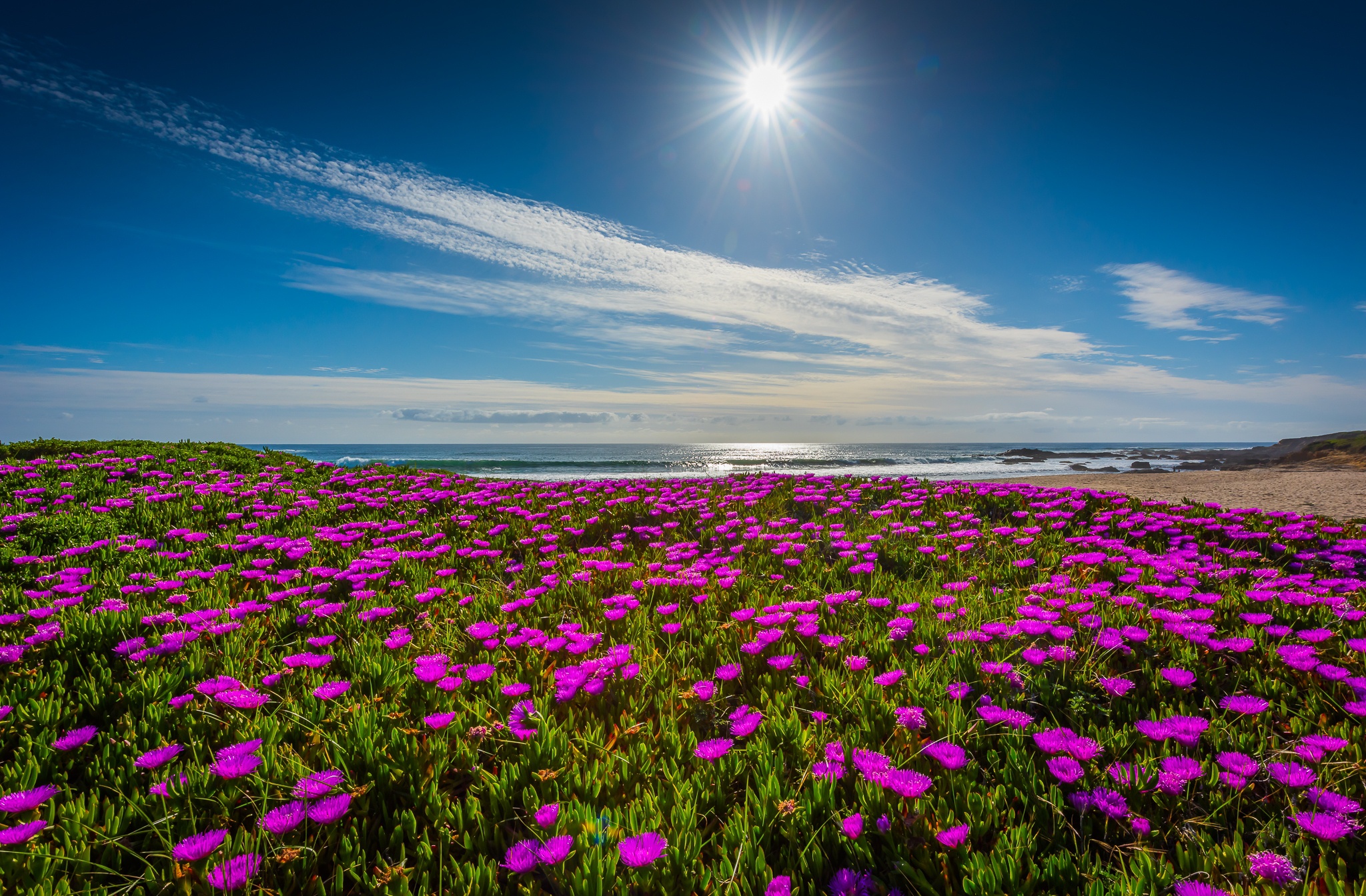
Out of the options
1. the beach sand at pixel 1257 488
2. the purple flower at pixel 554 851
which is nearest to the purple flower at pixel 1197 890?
the purple flower at pixel 554 851

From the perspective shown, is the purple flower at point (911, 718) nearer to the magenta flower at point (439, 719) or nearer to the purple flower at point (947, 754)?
the purple flower at point (947, 754)

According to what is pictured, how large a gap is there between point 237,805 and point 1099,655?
3225 millimetres

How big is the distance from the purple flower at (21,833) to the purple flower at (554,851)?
1.18 m

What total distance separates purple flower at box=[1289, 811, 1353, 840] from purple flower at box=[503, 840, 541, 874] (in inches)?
71.5

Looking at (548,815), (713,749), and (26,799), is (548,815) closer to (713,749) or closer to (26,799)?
(713,749)

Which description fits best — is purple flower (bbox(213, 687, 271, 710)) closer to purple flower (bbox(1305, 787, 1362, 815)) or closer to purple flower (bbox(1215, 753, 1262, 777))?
purple flower (bbox(1215, 753, 1262, 777))

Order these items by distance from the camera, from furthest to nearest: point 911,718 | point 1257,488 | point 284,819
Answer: point 1257,488 → point 911,718 → point 284,819

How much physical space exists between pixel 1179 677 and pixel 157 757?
3401mm

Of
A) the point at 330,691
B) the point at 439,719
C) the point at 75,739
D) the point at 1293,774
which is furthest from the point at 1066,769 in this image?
the point at 75,739

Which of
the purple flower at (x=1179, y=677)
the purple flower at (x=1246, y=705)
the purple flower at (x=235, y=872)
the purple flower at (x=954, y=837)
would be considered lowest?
the purple flower at (x=235, y=872)

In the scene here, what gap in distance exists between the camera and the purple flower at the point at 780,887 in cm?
128

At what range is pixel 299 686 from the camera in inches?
96.8

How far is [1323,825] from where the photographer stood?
139 centimetres

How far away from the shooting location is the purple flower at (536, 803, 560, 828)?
1.47 metres
